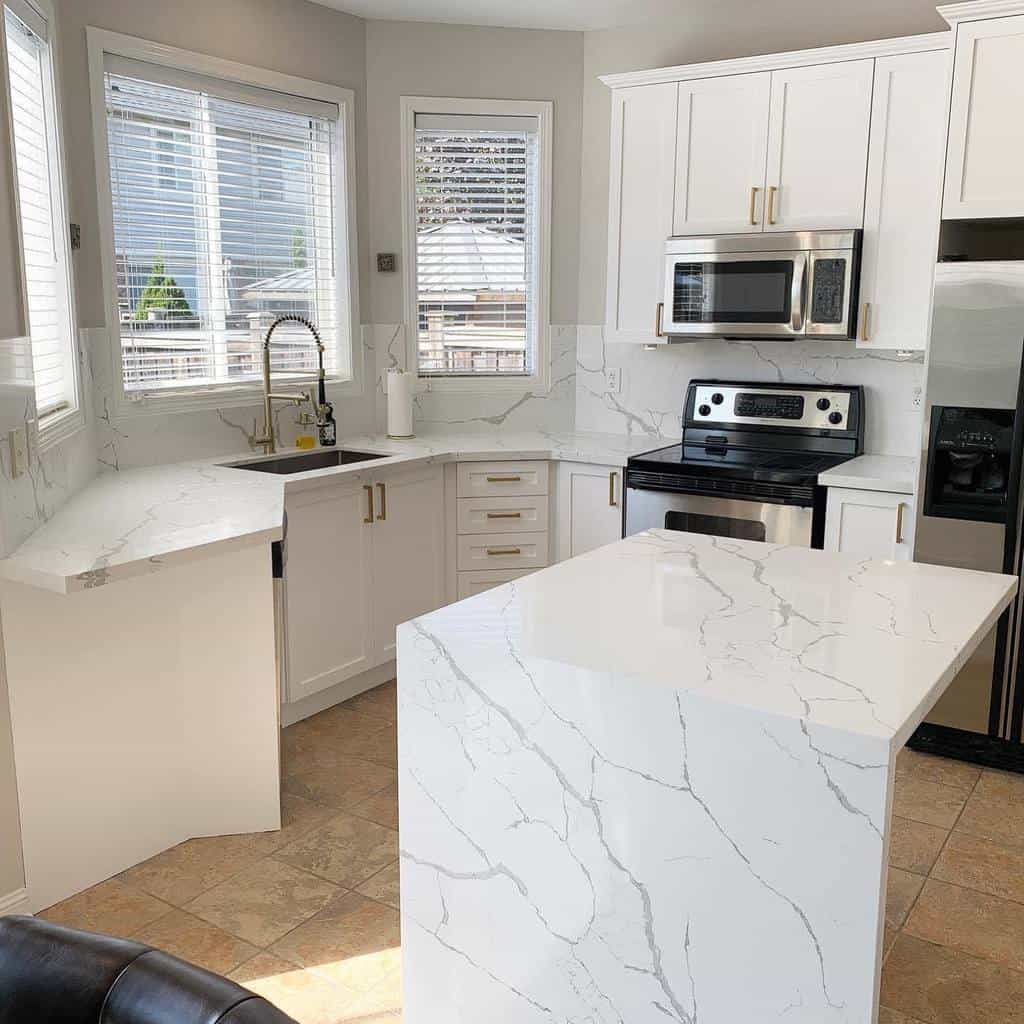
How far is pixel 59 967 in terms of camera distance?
107 cm

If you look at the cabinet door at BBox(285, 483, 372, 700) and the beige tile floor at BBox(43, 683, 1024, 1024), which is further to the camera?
the cabinet door at BBox(285, 483, 372, 700)

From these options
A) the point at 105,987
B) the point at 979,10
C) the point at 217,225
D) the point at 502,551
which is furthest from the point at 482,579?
the point at 105,987

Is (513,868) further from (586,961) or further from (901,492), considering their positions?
(901,492)

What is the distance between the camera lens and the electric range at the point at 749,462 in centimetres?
372

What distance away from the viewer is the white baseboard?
2.53m

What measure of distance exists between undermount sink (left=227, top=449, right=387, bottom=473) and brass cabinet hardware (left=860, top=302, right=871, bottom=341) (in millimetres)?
1882

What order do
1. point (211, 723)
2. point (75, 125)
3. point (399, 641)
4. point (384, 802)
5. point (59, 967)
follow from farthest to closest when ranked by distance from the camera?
point (75, 125) → point (384, 802) → point (211, 723) → point (399, 641) → point (59, 967)

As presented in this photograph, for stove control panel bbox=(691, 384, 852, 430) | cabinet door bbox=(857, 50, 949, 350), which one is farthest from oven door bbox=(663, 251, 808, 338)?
stove control panel bbox=(691, 384, 852, 430)

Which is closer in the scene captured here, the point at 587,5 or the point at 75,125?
the point at 75,125

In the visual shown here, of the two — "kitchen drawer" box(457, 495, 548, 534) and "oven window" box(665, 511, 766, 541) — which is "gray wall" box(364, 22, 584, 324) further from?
"oven window" box(665, 511, 766, 541)

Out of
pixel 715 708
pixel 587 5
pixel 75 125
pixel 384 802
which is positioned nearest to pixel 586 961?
pixel 715 708

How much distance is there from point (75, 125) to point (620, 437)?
2503mm

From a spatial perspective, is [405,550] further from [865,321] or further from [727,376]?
[865,321]

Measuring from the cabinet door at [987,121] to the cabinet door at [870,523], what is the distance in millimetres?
967
